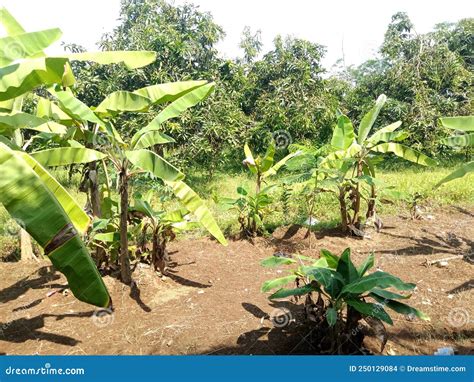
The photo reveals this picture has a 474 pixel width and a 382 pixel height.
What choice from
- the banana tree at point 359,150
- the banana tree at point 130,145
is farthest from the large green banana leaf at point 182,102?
the banana tree at point 359,150

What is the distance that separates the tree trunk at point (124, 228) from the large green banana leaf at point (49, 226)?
4.50ft

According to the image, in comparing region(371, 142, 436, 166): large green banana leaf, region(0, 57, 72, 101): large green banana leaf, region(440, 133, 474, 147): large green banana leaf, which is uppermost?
region(0, 57, 72, 101): large green banana leaf

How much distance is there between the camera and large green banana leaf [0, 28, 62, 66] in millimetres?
2449

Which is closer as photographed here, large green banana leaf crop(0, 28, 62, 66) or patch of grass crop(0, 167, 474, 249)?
large green banana leaf crop(0, 28, 62, 66)

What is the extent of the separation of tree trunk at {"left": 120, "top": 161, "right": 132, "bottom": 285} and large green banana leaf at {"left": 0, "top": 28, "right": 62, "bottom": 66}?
1.16m

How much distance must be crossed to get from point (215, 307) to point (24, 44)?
264 centimetres

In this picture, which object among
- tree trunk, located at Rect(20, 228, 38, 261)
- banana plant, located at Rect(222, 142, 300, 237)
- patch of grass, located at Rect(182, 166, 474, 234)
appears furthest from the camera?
patch of grass, located at Rect(182, 166, 474, 234)

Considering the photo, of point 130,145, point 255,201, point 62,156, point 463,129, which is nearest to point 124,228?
point 130,145

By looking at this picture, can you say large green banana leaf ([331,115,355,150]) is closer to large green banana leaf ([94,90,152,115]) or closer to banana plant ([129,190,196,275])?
banana plant ([129,190,196,275])

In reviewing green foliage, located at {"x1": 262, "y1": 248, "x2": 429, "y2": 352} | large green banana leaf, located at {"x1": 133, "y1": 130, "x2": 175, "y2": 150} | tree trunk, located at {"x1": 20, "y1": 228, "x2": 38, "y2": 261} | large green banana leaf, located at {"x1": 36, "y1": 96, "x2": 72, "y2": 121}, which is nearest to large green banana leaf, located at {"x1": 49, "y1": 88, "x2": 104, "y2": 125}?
large green banana leaf, located at {"x1": 36, "y1": 96, "x2": 72, "y2": 121}

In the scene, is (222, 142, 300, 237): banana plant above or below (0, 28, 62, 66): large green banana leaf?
below

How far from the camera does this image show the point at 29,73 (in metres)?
2.20

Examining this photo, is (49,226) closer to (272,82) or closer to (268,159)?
(268,159)

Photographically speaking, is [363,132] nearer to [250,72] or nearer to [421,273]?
[421,273]
